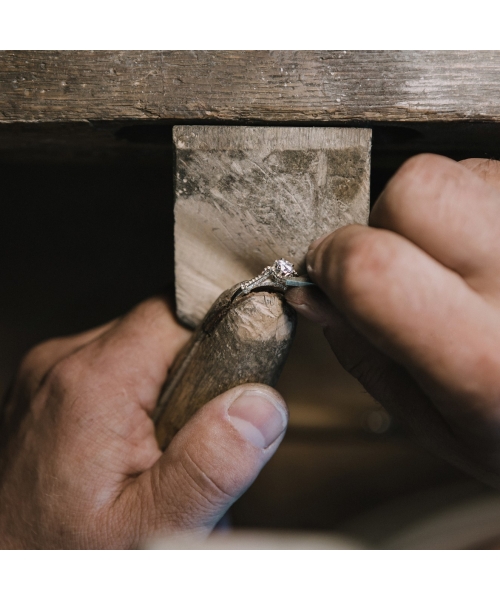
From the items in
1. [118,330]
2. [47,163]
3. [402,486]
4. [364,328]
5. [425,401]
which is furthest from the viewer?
[402,486]

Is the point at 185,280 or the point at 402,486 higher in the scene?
the point at 185,280

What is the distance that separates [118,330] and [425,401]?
0.47 m

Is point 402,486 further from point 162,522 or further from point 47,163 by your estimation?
point 47,163

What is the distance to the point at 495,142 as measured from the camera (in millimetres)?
650

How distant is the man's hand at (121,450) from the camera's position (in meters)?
0.60

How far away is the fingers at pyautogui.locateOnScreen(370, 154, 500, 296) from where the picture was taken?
45cm

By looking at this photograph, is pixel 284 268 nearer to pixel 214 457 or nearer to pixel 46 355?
pixel 214 457

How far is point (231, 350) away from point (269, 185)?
20cm

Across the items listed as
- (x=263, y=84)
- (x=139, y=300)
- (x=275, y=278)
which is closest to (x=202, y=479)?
(x=275, y=278)

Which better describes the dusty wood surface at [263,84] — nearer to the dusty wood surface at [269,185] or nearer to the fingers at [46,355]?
the dusty wood surface at [269,185]

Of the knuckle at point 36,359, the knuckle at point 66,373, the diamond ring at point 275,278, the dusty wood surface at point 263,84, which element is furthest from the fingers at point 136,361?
the dusty wood surface at point 263,84

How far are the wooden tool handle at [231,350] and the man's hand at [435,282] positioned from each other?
0.33ft

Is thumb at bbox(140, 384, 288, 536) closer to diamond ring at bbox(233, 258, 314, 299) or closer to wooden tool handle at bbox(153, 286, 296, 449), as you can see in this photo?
wooden tool handle at bbox(153, 286, 296, 449)

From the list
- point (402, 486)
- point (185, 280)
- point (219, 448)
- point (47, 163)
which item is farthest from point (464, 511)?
point (47, 163)
